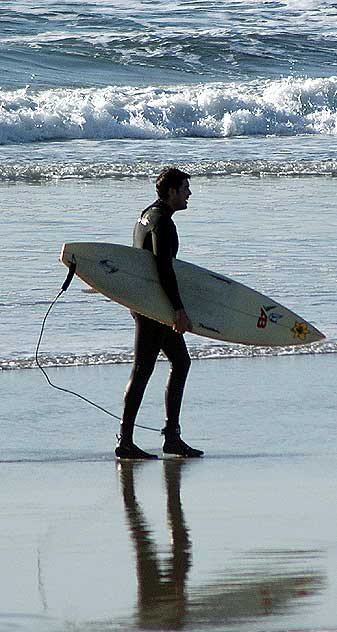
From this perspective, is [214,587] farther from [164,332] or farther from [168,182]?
[168,182]

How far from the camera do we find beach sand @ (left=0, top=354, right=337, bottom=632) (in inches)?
163

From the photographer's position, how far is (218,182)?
57.5ft

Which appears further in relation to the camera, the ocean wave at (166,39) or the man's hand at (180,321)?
the ocean wave at (166,39)

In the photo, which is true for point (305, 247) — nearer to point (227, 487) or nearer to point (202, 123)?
point (227, 487)

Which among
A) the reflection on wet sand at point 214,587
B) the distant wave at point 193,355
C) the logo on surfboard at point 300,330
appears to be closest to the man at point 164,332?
the logo on surfboard at point 300,330

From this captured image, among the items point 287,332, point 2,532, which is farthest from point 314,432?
point 2,532

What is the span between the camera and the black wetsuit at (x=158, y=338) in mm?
6211

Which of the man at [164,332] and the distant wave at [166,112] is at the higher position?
the man at [164,332]

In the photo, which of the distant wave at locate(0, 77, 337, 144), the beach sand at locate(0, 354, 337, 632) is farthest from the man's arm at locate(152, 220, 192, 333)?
the distant wave at locate(0, 77, 337, 144)

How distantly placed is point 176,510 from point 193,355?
3264 millimetres

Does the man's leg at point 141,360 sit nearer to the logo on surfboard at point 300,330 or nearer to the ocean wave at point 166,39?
the logo on surfboard at point 300,330

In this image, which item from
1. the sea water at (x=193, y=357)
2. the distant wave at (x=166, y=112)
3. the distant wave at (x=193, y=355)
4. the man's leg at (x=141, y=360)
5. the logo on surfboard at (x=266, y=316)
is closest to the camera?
the sea water at (x=193, y=357)

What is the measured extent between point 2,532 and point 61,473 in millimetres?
1004

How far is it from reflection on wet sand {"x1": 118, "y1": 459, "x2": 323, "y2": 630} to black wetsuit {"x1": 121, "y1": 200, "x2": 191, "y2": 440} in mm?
1422
